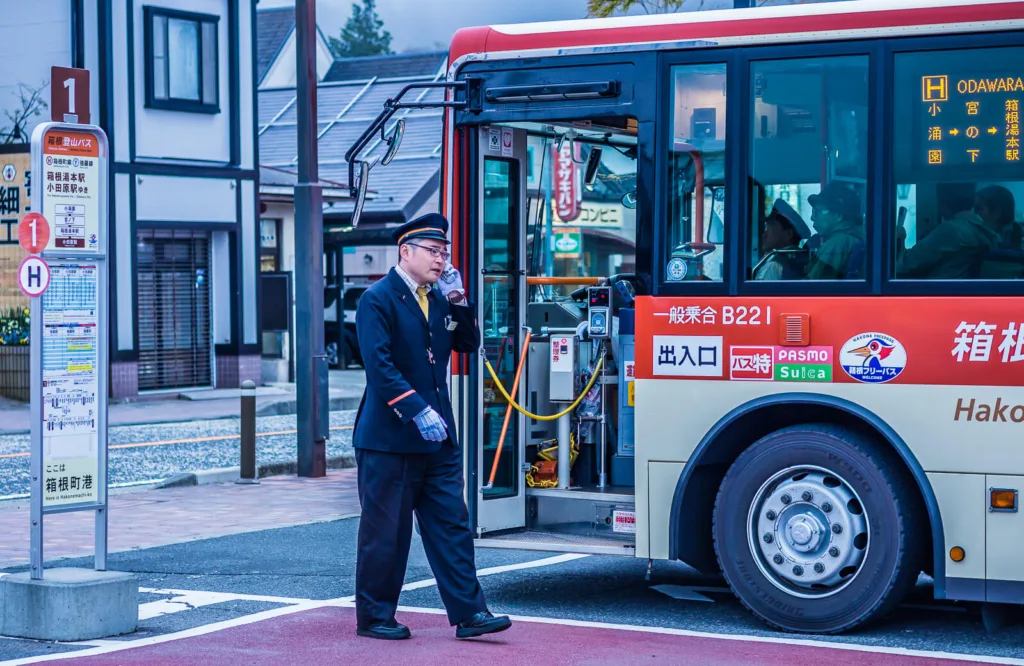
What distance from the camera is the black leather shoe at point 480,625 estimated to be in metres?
7.27

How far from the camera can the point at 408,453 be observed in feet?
24.1

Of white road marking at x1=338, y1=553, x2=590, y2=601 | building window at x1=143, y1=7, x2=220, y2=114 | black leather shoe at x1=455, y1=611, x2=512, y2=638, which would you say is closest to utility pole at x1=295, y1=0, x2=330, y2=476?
white road marking at x1=338, y1=553, x2=590, y2=601

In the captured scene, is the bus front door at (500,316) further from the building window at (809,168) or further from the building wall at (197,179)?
the building wall at (197,179)

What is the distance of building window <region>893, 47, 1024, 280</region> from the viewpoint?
23.3 feet

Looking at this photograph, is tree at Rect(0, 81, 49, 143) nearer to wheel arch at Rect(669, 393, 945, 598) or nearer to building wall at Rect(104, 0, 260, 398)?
building wall at Rect(104, 0, 260, 398)

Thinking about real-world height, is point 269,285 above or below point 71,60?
below

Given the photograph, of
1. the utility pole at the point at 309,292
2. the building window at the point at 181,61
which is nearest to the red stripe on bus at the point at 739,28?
the utility pole at the point at 309,292

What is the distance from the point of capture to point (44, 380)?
296 inches

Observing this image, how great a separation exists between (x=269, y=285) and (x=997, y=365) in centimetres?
2214

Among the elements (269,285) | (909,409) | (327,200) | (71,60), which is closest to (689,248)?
(909,409)

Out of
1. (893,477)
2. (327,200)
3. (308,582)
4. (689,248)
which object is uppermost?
(327,200)

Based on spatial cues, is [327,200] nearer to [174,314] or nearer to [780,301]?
[174,314]

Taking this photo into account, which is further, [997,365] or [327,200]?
[327,200]

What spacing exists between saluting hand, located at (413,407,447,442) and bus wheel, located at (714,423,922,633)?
4.79 ft
